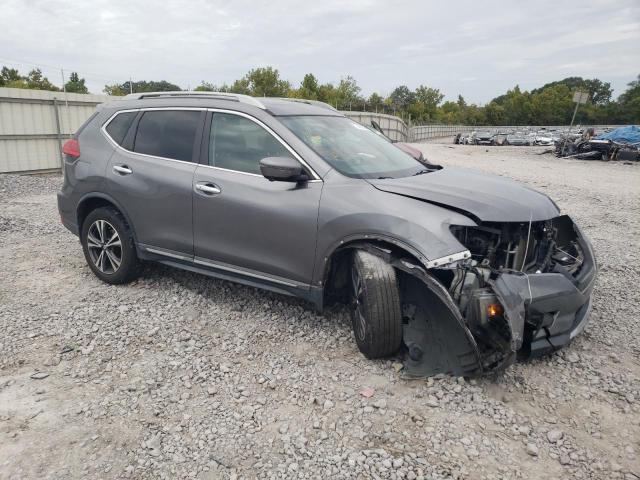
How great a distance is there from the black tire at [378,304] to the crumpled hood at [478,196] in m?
0.54

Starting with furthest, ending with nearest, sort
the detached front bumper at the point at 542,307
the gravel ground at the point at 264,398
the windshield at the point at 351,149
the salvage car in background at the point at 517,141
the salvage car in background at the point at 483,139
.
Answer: the salvage car in background at the point at 517,141, the salvage car in background at the point at 483,139, the windshield at the point at 351,149, the detached front bumper at the point at 542,307, the gravel ground at the point at 264,398

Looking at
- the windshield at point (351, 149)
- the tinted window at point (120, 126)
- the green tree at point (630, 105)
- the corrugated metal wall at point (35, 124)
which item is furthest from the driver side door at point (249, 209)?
the green tree at point (630, 105)

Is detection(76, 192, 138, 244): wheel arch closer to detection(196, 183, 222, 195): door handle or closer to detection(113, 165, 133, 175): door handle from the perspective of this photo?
detection(113, 165, 133, 175): door handle

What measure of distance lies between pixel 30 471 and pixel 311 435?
144 cm

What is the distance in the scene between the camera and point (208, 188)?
3918 mm

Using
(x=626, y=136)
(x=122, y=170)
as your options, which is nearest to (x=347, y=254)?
(x=122, y=170)

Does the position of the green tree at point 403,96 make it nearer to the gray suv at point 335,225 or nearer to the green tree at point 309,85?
the green tree at point 309,85

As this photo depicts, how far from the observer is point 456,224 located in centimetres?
306

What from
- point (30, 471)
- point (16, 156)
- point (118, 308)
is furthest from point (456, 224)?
point (16, 156)

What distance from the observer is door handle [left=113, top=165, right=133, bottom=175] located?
4.38 m

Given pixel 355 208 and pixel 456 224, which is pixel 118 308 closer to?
pixel 355 208

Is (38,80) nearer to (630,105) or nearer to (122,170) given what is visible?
(122,170)

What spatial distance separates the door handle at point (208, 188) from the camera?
3885 mm

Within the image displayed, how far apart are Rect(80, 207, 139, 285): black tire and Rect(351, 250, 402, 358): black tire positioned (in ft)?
7.79
